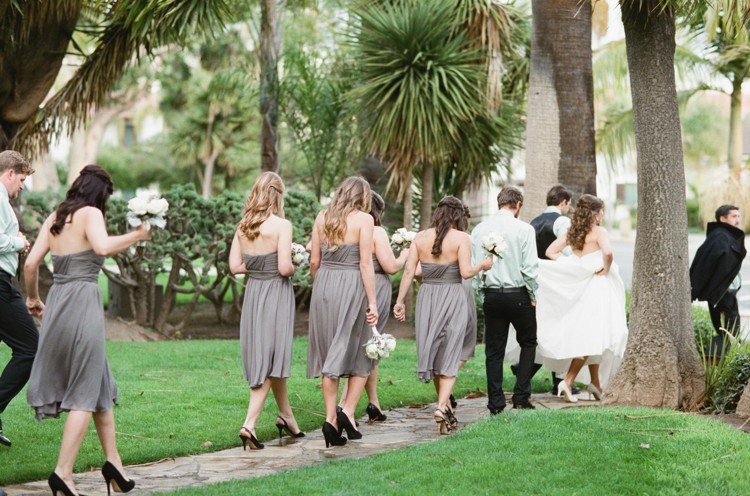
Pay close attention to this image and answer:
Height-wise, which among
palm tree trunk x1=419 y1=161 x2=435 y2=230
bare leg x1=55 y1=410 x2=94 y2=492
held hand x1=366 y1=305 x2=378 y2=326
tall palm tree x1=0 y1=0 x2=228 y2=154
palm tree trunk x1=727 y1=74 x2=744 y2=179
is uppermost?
palm tree trunk x1=727 y1=74 x2=744 y2=179

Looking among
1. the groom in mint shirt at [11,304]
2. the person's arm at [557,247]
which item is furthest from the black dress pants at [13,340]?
the person's arm at [557,247]

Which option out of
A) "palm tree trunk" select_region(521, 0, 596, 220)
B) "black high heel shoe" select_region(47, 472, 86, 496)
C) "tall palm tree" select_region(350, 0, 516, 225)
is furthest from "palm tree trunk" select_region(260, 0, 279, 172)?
"black high heel shoe" select_region(47, 472, 86, 496)

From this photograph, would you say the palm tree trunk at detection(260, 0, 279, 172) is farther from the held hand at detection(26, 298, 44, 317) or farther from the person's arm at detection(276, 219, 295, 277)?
the held hand at detection(26, 298, 44, 317)

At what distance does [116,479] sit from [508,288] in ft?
11.9

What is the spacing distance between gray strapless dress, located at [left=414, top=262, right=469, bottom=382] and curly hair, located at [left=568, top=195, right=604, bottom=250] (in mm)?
1636

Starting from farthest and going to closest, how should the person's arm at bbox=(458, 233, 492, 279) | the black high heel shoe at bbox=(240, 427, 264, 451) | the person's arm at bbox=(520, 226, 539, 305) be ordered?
the person's arm at bbox=(520, 226, 539, 305) < the person's arm at bbox=(458, 233, 492, 279) < the black high heel shoe at bbox=(240, 427, 264, 451)

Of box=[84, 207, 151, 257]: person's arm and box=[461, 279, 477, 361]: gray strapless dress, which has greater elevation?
box=[84, 207, 151, 257]: person's arm

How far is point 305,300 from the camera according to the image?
1589 cm

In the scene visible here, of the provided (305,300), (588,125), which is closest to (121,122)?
(305,300)

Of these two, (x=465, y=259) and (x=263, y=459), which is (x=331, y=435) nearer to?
(x=263, y=459)

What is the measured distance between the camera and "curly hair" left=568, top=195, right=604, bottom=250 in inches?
344

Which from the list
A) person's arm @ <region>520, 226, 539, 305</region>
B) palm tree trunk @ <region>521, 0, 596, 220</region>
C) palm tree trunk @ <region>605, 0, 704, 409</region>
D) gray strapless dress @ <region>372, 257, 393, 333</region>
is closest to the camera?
person's arm @ <region>520, 226, 539, 305</region>

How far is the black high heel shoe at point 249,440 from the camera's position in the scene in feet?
22.2

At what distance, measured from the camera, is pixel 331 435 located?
692 cm
